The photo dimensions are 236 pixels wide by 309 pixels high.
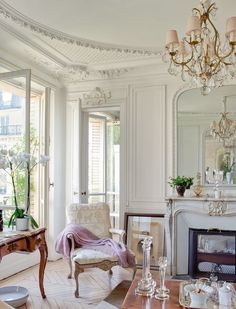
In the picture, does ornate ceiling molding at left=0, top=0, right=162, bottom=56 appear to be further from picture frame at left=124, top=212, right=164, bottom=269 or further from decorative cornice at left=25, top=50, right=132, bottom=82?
picture frame at left=124, top=212, right=164, bottom=269

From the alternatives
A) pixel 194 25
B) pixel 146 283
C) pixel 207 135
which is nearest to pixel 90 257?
pixel 146 283

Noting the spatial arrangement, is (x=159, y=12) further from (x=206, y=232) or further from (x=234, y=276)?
(x=234, y=276)

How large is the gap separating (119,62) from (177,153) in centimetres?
151

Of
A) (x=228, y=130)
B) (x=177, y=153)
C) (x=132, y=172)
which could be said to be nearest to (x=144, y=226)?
(x=132, y=172)

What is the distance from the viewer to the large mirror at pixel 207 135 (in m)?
4.27

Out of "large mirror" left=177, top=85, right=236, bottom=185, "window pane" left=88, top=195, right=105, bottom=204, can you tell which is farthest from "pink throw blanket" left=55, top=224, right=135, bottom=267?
"large mirror" left=177, top=85, right=236, bottom=185

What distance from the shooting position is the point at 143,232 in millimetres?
4676

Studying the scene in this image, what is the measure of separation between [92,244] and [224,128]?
2274mm

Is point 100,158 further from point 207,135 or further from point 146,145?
point 207,135

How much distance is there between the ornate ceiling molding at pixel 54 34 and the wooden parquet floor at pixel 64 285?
2.83 m

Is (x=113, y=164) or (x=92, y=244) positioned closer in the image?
(x=92, y=244)

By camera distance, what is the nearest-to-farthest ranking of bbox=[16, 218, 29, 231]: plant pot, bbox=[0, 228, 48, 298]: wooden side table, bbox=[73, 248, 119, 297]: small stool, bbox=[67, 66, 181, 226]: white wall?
bbox=[0, 228, 48, 298]: wooden side table
bbox=[16, 218, 29, 231]: plant pot
bbox=[73, 248, 119, 297]: small stool
bbox=[67, 66, 181, 226]: white wall

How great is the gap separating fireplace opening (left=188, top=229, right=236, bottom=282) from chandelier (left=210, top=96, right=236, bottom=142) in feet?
4.03

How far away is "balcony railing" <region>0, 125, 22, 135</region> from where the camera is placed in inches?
153
